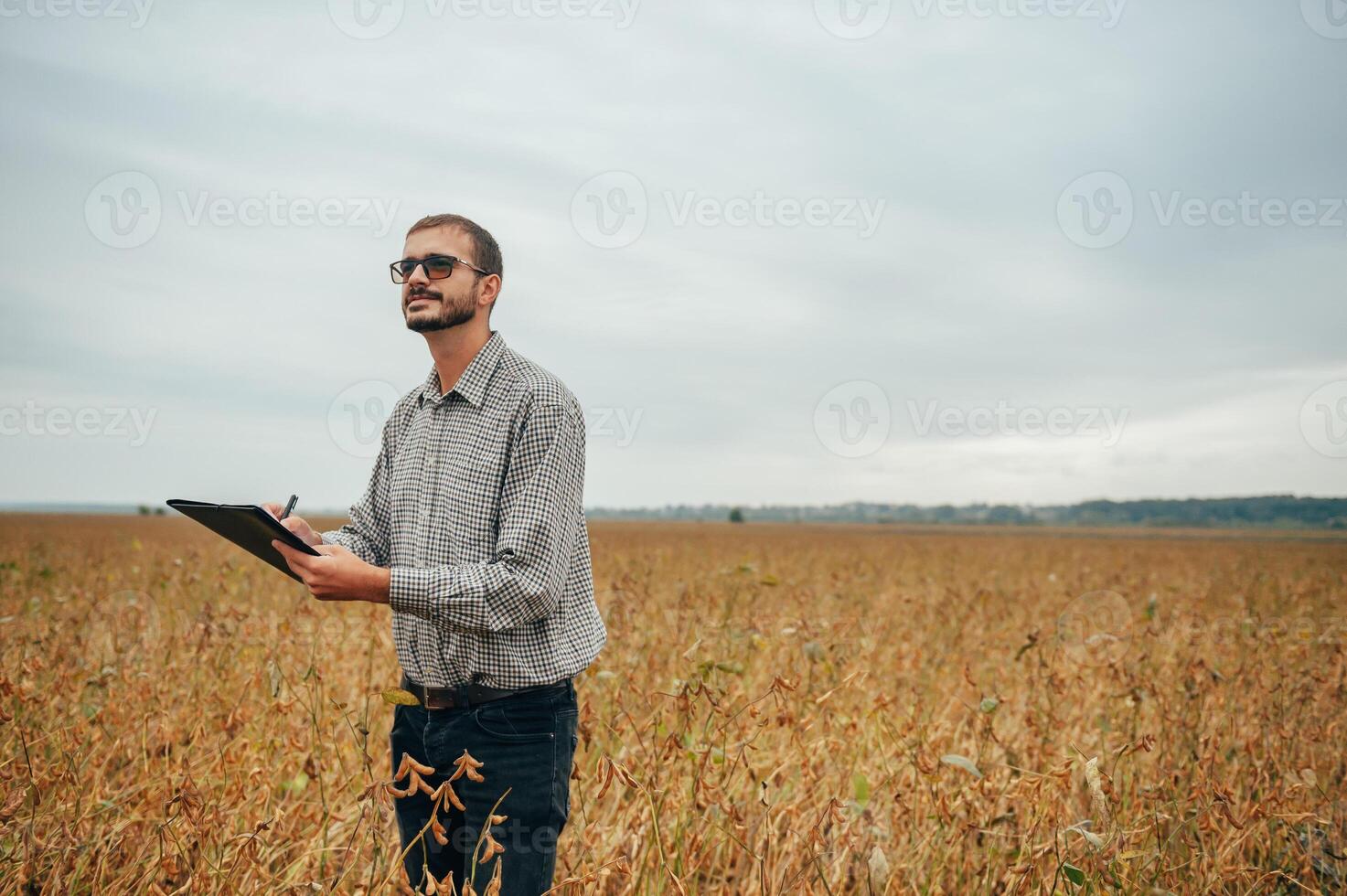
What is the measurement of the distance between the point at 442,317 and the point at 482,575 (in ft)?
2.35

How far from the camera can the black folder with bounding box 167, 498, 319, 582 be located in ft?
5.80

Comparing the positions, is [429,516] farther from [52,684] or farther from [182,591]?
[182,591]

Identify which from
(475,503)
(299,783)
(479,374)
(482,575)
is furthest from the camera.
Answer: (299,783)

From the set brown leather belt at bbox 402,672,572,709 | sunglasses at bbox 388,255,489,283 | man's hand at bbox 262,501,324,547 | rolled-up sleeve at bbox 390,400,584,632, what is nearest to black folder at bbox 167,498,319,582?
man's hand at bbox 262,501,324,547

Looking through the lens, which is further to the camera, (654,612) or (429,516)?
(654,612)

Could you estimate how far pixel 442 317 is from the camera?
83.4 inches

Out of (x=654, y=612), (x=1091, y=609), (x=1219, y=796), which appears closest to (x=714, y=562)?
(x=1091, y=609)

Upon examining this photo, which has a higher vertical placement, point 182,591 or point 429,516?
point 429,516

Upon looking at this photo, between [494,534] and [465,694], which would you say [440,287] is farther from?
[465,694]

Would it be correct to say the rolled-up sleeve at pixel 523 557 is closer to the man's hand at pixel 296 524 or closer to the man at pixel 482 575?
the man at pixel 482 575

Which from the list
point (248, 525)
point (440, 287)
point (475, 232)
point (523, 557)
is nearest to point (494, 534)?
point (523, 557)

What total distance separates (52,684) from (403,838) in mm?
2844

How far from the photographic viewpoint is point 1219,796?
7.47 ft

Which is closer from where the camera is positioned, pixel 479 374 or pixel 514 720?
pixel 514 720
